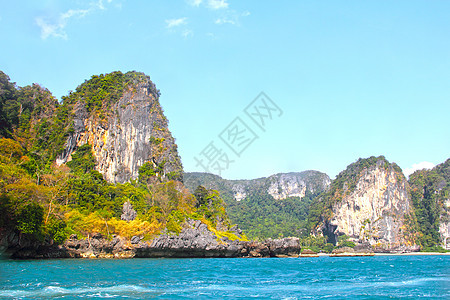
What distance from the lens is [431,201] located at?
146000 mm

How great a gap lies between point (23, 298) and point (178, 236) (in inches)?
1687

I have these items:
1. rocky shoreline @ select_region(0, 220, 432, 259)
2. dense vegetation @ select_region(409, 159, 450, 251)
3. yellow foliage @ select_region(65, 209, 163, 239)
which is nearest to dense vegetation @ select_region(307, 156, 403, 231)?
dense vegetation @ select_region(409, 159, 450, 251)

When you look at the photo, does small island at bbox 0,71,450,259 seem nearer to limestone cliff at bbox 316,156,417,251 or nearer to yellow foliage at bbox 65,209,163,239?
yellow foliage at bbox 65,209,163,239

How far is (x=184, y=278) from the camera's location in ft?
90.4

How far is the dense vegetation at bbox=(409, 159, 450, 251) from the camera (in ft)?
450

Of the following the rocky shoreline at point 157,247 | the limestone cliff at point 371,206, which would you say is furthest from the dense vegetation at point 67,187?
the limestone cliff at point 371,206

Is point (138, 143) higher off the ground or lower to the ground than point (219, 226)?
higher

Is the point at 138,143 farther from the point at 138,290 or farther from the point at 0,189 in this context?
the point at 138,290

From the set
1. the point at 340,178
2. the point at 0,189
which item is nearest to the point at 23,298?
the point at 0,189

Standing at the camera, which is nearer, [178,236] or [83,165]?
Result: [178,236]

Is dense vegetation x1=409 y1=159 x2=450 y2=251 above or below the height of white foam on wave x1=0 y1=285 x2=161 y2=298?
above

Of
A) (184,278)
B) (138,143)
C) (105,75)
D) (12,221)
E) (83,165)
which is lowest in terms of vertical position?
(184,278)

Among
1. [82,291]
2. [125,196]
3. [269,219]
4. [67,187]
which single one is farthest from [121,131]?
[269,219]

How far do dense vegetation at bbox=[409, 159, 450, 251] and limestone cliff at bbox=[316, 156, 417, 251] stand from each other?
6.39 m
